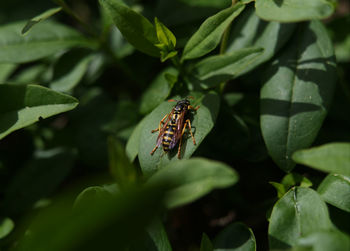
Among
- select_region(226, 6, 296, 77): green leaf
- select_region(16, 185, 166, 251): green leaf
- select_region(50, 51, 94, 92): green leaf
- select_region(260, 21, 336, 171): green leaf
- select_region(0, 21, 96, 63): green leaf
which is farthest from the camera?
select_region(50, 51, 94, 92): green leaf

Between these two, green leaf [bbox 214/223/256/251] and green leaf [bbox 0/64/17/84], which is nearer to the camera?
green leaf [bbox 214/223/256/251]

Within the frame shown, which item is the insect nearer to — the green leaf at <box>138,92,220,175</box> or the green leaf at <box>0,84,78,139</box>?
the green leaf at <box>138,92,220,175</box>

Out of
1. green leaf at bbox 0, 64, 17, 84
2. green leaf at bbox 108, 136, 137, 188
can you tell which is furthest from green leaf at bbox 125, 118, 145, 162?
green leaf at bbox 0, 64, 17, 84

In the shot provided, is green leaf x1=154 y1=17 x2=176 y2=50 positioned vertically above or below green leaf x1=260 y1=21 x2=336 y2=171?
above

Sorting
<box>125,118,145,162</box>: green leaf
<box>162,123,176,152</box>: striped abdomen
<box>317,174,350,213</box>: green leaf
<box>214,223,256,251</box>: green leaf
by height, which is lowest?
<box>214,223,256,251</box>: green leaf

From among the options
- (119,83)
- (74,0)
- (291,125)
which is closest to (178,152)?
(291,125)

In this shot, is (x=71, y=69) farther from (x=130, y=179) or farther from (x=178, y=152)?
(x=130, y=179)

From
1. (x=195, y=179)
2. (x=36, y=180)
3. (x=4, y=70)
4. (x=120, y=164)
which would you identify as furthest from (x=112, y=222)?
(x=4, y=70)
